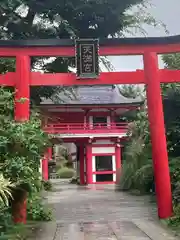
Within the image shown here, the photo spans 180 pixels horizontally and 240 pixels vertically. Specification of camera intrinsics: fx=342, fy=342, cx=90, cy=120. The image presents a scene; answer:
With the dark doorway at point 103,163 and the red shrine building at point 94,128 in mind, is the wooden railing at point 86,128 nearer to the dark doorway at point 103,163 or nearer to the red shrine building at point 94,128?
the red shrine building at point 94,128

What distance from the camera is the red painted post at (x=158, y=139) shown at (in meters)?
8.52

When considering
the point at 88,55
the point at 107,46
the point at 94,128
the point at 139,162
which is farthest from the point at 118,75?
the point at 94,128

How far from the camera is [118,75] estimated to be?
30.2ft

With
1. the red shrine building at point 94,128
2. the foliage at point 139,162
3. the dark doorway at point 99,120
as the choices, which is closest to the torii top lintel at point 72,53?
the foliage at point 139,162

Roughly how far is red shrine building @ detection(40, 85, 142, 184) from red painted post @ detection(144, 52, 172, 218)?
1423 cm

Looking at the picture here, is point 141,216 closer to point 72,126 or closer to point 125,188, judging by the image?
point 125,188

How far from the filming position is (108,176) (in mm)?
23906

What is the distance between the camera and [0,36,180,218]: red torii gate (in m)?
8.79

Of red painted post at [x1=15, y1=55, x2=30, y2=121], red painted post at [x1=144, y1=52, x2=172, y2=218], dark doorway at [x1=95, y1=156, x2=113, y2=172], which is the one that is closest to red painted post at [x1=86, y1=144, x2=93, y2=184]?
dark doorway at [x1=95, y1=156, x2=113, y2=172]

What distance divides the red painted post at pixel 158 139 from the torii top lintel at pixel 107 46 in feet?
0.91

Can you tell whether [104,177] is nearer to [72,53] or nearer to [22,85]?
[72,53]

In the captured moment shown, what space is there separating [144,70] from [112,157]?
1569 cm

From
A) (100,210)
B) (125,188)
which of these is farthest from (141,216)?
(125,188)

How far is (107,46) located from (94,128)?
14.9 metres
